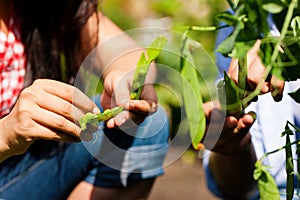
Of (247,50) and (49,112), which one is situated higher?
(247,50)

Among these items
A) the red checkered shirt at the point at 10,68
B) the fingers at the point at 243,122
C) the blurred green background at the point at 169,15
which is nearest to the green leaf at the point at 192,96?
the fingers at the point at 243,122

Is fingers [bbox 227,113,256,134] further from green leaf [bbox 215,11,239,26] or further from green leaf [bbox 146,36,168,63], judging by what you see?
green leaf [bbox 215,11,239,26]

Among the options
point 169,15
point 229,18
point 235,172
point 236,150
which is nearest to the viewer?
point 229,18

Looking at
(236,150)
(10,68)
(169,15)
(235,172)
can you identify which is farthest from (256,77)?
(169,15)

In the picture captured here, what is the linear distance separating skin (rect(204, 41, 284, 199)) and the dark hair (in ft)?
1.11

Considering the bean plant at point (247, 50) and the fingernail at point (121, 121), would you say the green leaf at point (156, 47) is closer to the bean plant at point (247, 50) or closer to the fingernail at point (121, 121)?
the bean plant at point (247, 50)

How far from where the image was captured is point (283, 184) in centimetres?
129

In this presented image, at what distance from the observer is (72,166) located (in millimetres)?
1321

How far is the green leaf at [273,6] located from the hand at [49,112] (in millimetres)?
309

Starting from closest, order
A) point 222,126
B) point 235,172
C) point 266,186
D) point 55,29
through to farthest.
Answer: point 266,186, point 222,126, point 235,172, point 55,29

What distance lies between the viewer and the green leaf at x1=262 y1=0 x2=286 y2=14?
54 centimetres

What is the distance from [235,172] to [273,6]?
77cm

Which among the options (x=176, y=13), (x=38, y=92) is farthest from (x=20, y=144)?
(x=176, y=13)

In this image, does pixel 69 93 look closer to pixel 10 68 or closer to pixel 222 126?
pixel 222 126
